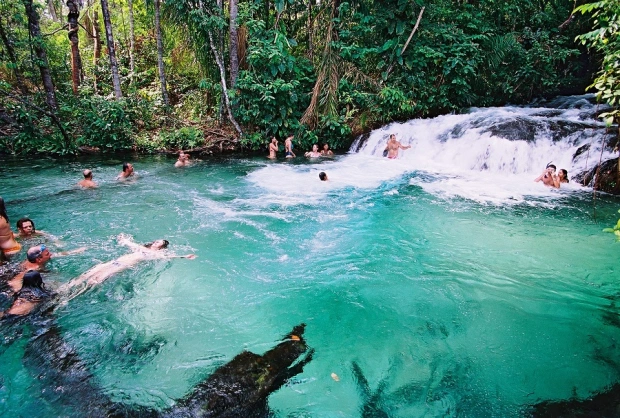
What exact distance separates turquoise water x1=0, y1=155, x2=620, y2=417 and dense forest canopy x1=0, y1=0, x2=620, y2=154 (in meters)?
4.99

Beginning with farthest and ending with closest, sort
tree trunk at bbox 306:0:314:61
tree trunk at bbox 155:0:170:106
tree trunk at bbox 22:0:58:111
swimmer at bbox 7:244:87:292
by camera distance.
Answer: tree trunk at bbox 306:0:314:61 → tree trunk at bbox 155:0:170:106 → tree trunk at bbox 22:0:58:111 → swimmer at bbox 7:244:87:292

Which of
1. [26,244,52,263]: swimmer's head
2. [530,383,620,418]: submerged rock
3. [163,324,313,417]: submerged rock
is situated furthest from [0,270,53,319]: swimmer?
[530,383,620,418]: submerged rock

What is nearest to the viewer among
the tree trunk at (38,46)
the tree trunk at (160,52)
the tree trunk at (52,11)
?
the tree trunk at (38,46)

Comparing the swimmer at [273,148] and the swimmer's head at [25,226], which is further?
the swimmer at [273,148]

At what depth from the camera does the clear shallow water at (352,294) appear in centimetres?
346

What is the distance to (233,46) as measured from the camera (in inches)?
505

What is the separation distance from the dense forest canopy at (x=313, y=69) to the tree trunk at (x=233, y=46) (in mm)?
54

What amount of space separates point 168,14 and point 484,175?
11.9 metres

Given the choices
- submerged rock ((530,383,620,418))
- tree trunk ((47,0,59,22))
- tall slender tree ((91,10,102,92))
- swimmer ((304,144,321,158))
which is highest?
tree trunk ((47,0,59,22))

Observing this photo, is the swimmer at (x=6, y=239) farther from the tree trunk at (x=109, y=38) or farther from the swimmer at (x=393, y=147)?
the swimmer at (x=393, y=147)

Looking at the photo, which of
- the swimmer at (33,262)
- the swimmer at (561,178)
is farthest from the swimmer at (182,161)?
the swimmer at (561,178)

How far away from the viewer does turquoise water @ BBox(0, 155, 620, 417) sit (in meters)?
3.45

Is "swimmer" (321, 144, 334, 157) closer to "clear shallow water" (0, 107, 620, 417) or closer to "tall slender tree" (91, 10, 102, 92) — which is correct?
"clear shallow water" (0, 107, 620, 417)

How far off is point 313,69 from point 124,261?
10.6 metres
